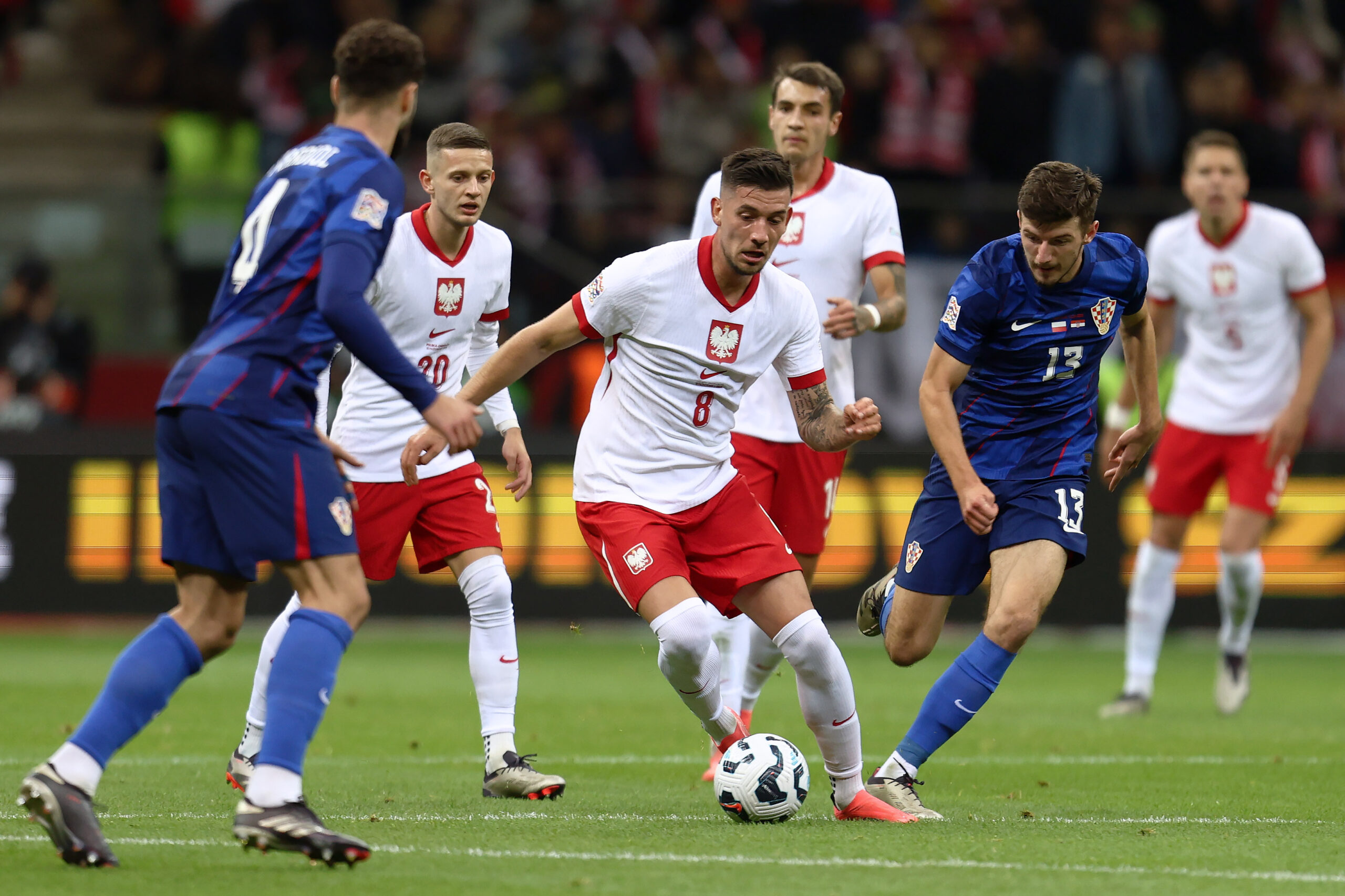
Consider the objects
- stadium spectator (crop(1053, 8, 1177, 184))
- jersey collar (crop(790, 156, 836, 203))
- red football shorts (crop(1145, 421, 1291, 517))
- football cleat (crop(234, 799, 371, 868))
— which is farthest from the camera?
stadium spectator (crop(1053, 8, 1177, 184))

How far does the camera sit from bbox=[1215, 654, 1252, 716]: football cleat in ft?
32.8

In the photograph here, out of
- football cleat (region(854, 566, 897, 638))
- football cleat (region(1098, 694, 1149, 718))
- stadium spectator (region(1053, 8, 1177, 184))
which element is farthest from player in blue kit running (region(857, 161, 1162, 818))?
stadium spectator (region(1053, 8, 1177, 184))

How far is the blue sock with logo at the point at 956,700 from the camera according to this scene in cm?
637

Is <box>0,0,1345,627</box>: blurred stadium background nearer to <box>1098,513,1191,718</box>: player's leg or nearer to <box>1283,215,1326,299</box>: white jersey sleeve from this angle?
<box>1098,513,1191,718</box>: player's leg

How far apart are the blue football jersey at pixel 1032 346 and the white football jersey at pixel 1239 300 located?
3.50m

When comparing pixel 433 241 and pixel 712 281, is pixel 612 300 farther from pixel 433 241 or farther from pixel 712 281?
pixel 433 241

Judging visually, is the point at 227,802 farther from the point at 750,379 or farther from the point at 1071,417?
the point at 1071,417

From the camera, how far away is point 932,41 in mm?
→ 16984

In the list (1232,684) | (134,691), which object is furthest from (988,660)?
(1232,684)

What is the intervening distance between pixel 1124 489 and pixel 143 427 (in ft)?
24.4

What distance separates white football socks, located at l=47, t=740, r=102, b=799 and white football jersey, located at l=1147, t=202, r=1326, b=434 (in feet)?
22.5

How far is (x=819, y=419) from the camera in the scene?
647 cm

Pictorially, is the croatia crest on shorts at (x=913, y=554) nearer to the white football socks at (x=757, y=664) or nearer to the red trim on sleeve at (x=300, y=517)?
the white football socks at (x=757, y=664)

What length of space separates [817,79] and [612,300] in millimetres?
2105
